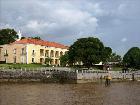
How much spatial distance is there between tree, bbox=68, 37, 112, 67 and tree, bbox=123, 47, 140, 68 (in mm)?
11516

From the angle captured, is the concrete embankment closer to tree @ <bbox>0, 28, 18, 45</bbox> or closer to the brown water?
the brown water

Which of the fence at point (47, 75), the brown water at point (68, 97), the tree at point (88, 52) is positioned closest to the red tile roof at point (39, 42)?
the tree at point (88, 52)

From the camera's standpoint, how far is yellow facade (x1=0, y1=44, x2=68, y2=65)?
102 metres

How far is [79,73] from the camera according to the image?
58438mm

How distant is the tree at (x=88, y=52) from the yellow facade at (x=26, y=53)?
47.7 ft

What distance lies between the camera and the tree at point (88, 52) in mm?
88750

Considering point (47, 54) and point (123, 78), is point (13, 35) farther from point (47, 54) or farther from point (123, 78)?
point (123, 78)

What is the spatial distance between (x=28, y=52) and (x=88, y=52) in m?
20.2

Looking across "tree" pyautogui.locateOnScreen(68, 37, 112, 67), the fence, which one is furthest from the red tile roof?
the fence

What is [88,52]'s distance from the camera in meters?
88.9

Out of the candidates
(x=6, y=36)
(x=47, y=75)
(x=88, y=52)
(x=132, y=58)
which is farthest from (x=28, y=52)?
(x=47, y=75)

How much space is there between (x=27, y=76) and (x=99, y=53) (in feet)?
105

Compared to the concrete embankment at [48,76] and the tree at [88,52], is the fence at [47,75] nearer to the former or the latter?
the concrete embankment at [48,76]

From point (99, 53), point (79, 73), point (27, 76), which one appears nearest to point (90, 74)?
point (79, 73)
